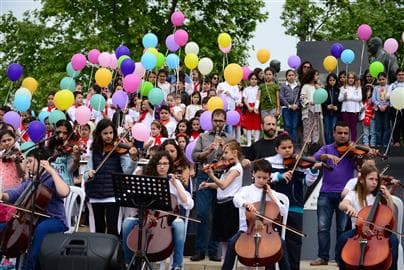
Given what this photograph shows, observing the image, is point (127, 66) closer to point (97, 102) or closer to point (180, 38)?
point (97, 102)

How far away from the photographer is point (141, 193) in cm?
836

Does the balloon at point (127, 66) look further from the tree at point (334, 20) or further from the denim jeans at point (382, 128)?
the tree at point (334, 20)

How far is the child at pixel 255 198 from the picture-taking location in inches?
343

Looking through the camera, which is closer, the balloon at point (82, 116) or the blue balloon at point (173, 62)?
the balloon at point (82, 116)

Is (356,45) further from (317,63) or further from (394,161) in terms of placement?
(394,161)

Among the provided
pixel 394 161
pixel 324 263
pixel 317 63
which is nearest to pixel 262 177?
pixel 324 263

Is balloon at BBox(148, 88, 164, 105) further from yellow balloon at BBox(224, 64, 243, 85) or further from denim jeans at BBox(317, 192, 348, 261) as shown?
denim jeans at BBox(317, 192, 348, 261)

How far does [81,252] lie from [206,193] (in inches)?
110

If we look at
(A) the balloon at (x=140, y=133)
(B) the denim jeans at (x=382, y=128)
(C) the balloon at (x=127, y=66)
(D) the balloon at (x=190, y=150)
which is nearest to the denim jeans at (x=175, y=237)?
(D) the balloon at (x=190, y=150)

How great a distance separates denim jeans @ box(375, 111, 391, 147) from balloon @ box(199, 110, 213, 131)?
10.8 ft

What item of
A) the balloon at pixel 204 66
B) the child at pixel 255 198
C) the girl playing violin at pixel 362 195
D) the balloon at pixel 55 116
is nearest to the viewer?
the girl playing violin at pixel 362 195

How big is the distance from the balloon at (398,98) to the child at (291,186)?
402 cm

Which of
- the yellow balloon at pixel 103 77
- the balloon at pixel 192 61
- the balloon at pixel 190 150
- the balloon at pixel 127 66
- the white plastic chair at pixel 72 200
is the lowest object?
the white plastic chair at pixel 72 200

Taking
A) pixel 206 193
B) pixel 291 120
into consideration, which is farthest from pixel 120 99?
pixel 206 193
